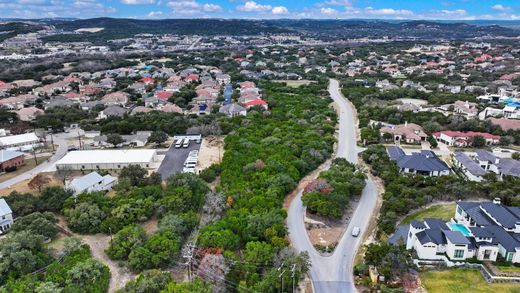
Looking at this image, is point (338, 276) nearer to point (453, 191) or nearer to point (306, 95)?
point (453, 191)

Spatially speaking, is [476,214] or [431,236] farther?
[476,214]

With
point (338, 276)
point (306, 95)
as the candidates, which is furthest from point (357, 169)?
point (306, 95)

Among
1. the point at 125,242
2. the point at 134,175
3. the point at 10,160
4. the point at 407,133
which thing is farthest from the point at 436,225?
the point at 10,160

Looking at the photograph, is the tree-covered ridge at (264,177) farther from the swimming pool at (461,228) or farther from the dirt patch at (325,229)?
the swimming pool at (461,228)

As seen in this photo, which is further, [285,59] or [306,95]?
[285,59]

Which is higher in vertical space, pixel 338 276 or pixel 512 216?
pixel 512 216

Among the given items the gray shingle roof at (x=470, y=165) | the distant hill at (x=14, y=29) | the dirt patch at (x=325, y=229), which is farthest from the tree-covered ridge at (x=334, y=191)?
the distant hill at (x=14, y=29)

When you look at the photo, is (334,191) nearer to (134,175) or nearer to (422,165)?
(422,165)

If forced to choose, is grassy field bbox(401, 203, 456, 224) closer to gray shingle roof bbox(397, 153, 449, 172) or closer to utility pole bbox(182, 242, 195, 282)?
gray shingle roof bbox(397, 153, 449, 172)
